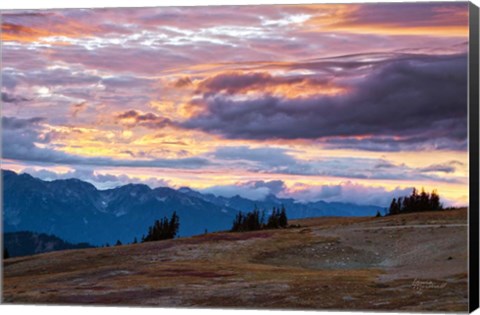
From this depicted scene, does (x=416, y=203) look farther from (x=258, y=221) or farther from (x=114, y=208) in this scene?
(x=114, y=208)

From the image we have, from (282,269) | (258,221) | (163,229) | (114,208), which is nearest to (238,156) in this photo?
(258,221)

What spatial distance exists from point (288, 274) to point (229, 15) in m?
6.50

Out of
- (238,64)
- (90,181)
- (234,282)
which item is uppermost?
(238,64)

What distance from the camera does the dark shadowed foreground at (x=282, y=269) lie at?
1312 inches

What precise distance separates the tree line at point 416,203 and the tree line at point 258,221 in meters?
2.74

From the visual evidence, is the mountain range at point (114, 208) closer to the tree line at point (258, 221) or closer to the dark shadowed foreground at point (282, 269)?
the tree line at point (258, 221)

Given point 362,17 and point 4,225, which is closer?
point 362,17

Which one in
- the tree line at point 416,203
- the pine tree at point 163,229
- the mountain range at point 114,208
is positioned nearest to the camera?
the tree line at point 416,203

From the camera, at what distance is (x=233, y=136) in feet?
115

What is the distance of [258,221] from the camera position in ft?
118

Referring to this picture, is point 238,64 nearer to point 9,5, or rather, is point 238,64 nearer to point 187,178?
point 187,178

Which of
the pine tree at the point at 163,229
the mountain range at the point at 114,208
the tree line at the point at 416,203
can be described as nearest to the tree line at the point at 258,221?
the mountain range at the point at 114,208

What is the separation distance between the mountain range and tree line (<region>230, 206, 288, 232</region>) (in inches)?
7.0

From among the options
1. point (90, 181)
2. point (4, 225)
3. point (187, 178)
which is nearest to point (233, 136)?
point (187, 178)
